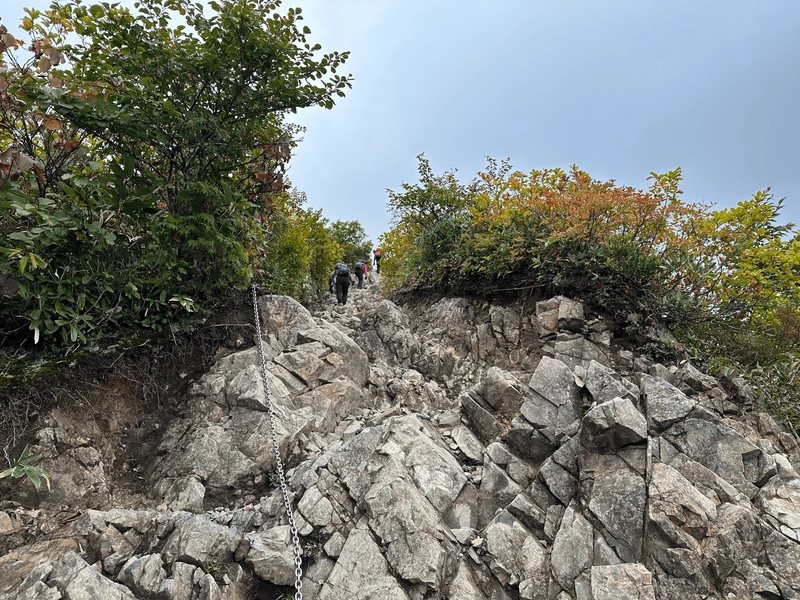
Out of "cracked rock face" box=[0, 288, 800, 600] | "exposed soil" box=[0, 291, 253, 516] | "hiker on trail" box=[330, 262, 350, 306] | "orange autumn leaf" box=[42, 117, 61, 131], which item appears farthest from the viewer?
"hiker on trail" box=[330, 262, 350, 306]

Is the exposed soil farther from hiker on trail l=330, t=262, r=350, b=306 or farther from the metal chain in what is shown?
hiker on trail l=330, t=262, r=350, b=306

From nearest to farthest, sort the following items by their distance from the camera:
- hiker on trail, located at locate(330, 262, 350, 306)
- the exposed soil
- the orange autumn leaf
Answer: the exposed soil
the orange autumn leaf
hiker on trail, located at locate(330, 262, 350, 306)

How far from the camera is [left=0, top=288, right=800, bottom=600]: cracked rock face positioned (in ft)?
11.3

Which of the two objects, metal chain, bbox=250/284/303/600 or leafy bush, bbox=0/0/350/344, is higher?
leafy bush, bbox=0/0/350/344

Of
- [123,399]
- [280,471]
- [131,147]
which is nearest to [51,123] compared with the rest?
[131,147]

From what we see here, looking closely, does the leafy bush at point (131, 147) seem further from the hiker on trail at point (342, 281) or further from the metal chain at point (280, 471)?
the hiker on trail at point (342, 281)

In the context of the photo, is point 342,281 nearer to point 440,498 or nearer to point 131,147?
point 131,147

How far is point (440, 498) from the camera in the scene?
4.47 m

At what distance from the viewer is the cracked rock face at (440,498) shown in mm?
3445

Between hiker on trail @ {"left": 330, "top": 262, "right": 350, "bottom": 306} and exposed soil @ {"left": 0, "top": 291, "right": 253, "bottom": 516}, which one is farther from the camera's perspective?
hiker on trail @ {"left": 330, "top": 262, "right": 350, "bottom": 306}

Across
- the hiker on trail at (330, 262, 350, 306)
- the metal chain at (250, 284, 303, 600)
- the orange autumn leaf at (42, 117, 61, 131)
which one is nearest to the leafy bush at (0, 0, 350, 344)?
the orange autumn leaf at (42, 117, 61, 131)

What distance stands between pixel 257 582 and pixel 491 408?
13.4 ft

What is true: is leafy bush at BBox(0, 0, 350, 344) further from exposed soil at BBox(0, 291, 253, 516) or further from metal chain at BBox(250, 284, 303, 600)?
metal chain at BBox(250, 284, 303, 600)

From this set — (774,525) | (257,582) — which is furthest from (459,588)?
(774,525)
